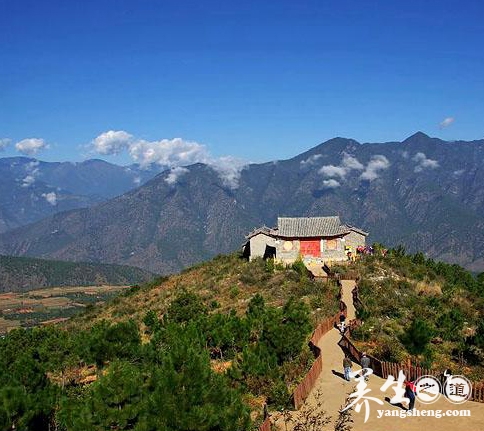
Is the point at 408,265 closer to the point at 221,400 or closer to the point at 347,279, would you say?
the point at 347,279

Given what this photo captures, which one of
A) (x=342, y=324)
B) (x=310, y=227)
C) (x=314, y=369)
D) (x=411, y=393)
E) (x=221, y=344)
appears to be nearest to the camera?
(x=411, y=393)

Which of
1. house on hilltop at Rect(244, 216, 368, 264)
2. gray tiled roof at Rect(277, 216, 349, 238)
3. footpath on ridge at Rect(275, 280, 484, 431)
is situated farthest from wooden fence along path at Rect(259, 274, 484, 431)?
gray tiled roof at Rect(277, 216, 349, 238)

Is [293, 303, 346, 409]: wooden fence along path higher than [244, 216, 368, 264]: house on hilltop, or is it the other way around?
[244, 216, 368, 264]: house on hilltop

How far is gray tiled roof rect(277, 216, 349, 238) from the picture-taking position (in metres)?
62.4

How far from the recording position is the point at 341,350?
1303 inches

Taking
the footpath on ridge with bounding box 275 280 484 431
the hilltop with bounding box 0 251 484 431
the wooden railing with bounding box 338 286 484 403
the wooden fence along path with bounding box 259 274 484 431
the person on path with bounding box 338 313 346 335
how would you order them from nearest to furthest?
the hilltop with bounding box 0 251 484 431, the footpath on ridge with bounding box 275 280 484 431, the wooden fence along path with bounding box 259 274 484 431, the wooden railing with bounding box 338 286 484 403, the person on path with bounding box 338 313 346 335

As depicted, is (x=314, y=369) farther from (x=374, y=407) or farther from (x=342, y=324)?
(x=342, y=324)

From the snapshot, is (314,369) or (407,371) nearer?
(407,371)

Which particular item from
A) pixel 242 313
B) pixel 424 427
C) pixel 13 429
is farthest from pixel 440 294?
pixel 13 429

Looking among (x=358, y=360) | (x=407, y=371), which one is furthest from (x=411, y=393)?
(x=358, y=360)

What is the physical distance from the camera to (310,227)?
6381 centimetres

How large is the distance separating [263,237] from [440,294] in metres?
21.9

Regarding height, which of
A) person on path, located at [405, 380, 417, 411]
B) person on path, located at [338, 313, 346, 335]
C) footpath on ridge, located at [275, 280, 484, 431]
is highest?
person on path, located at [405, 380, 417, 411]

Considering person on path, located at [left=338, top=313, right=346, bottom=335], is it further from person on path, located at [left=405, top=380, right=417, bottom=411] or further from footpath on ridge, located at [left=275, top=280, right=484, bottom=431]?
person on path, located at [left=405, top=380, right=417, bottom=411]
